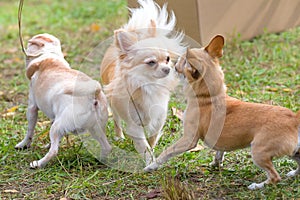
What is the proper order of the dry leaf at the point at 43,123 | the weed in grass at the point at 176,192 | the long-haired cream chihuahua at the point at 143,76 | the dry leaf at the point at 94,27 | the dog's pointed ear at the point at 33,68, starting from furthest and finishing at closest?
the dry leaf at the point at 94,27 → the dry leaf at the point at 43,123 → the dog's pointed ear at the point at 33,68 → the long-haired cream chihuahua at the point at 143,76 → the weed in grass at the point at 176,192

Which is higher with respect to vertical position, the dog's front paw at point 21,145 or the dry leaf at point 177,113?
the dry leaf at point 177,113

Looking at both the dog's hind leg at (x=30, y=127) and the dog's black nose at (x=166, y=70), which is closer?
the dog's black nose at (x=166, y=70)

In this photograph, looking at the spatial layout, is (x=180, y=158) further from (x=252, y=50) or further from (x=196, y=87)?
(x=252, y=50)

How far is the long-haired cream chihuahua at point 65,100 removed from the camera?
415 centimetres

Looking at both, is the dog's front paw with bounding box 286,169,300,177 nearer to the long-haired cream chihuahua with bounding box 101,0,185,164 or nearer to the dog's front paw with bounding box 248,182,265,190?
the dog's front paw with bounding box 248,182,265,190

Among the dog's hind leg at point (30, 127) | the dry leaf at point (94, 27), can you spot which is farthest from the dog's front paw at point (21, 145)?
the dry leaf at point (94, 27)

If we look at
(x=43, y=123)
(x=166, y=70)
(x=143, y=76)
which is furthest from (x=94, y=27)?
(x=166, y=70)

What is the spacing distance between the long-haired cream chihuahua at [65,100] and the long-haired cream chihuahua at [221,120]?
557mm

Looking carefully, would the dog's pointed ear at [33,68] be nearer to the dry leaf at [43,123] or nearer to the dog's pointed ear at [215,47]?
the dry leaf at [43,123]

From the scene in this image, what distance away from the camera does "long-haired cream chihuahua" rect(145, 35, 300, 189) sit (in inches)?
139

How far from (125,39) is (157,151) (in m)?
0.86

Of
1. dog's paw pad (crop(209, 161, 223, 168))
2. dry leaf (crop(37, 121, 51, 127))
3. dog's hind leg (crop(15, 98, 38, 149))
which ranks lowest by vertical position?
dry leaf (crop(37, 121, 51, 127))

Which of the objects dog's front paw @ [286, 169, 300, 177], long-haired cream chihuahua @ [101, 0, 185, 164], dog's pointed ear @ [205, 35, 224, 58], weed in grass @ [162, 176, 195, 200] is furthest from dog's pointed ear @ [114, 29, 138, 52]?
dog's front paw @ [286, 169, 300, 177]

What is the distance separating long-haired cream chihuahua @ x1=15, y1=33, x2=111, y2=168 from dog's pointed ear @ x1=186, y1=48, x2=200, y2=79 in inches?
29.8
